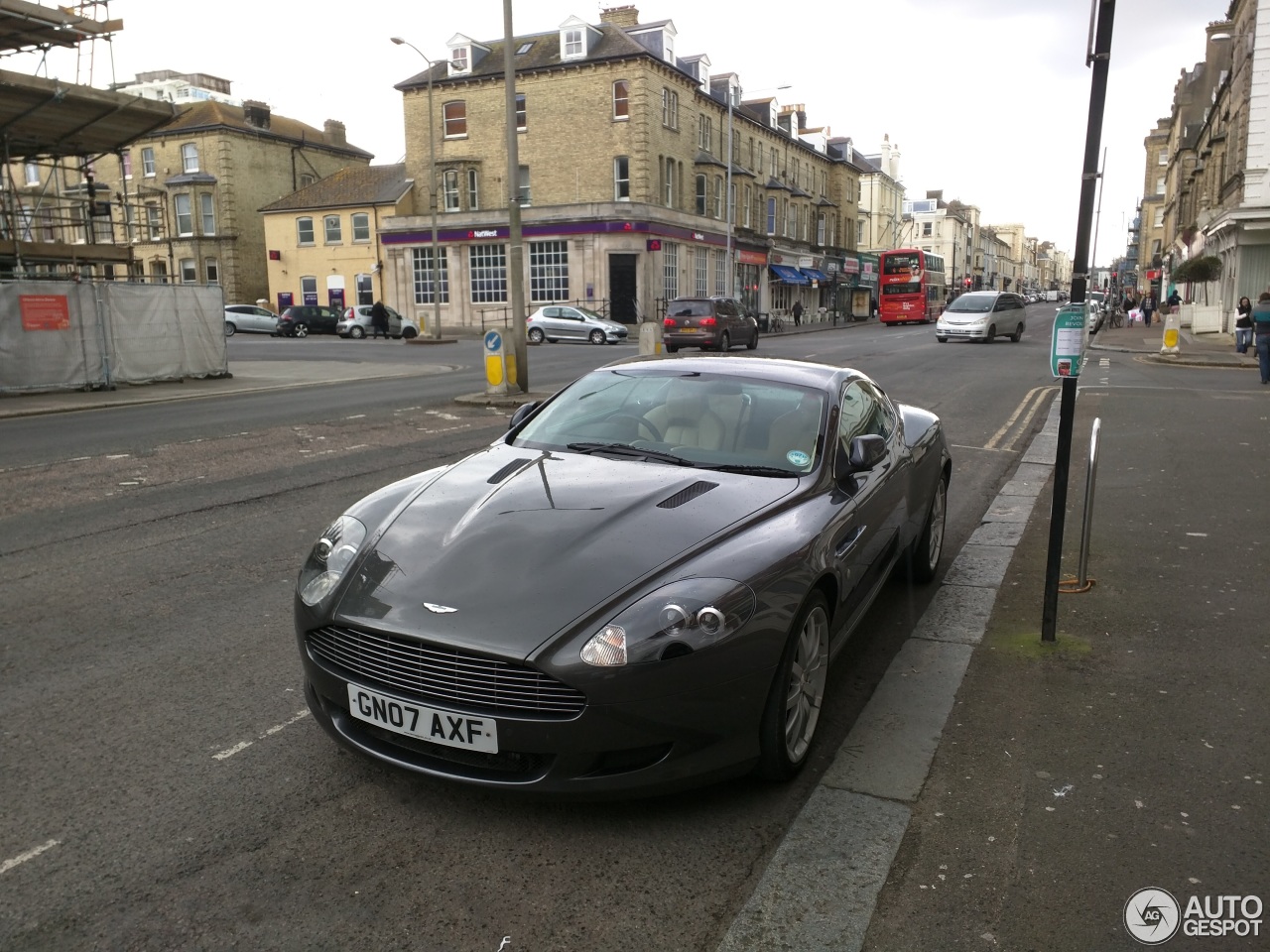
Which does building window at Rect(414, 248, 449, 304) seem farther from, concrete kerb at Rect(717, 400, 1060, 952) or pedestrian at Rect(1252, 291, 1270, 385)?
concrete kerb at Rect(717, 400, 1060, 952)

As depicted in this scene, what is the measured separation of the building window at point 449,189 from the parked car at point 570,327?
12.6m

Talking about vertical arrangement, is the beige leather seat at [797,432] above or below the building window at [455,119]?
below

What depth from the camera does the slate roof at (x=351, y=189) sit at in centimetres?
4956

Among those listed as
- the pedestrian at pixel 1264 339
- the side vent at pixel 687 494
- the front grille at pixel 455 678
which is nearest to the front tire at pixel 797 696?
the side vent at pixel 687 494

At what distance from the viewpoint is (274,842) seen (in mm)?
2961

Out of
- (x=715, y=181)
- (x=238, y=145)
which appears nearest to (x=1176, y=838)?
(x=715, y=181)

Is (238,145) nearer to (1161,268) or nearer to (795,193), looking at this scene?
(795,193)

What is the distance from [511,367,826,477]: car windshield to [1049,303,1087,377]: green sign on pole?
1.09 meters

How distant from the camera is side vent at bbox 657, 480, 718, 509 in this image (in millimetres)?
3598

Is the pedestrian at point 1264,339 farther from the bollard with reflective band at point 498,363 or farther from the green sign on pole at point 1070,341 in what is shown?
the green sign on pole at point 1070,341

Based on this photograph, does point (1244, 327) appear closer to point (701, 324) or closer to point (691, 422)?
point (701, 324)

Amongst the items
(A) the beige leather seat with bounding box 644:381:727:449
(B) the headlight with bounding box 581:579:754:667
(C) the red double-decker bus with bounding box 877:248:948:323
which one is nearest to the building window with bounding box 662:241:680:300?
(C) the red double-decker bus with bounding box 877:248:948:323

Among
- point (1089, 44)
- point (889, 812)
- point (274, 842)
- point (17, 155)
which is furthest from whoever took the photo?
point (17, 155)

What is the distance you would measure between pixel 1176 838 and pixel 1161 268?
91.0 metres
